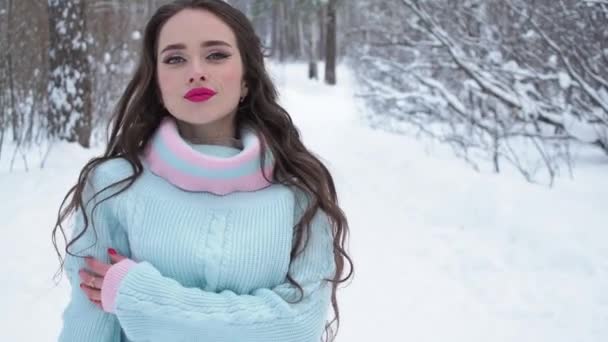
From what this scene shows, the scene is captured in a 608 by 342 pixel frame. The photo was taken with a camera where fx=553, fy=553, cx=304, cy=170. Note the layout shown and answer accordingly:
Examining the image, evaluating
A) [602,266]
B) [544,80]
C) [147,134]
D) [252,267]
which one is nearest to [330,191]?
[252,267]

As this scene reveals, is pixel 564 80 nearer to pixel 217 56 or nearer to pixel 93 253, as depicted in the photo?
pixel 217 56

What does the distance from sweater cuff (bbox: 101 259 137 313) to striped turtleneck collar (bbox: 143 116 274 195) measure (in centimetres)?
23

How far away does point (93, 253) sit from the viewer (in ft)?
4.38

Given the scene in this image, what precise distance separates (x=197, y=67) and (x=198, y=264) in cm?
48

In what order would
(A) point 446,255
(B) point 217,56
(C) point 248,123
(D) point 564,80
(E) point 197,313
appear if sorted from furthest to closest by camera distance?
(D) point 564,80 < (A) point 446,255 < (C) point 248,123 < (B) point 217,56 < (E) point 197,313

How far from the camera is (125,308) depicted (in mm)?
1205

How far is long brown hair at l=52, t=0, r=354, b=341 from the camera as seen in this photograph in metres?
1.43

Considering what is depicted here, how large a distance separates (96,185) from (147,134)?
0.70 ft

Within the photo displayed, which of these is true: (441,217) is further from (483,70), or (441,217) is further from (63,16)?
(63,16)

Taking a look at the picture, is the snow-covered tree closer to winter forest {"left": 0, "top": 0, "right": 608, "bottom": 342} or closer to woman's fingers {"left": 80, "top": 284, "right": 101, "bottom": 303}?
winter forest {"left": 0, "top": 0, "right": 608, "bottom": 342}

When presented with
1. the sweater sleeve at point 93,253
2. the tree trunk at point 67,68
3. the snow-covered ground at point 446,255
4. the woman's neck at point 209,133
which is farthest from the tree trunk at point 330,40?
the sweater sleeve at point 93,253

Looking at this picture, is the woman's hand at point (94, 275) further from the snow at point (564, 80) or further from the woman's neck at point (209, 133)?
the snow at point (564, 80)

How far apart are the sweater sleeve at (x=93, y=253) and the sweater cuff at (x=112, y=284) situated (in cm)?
9

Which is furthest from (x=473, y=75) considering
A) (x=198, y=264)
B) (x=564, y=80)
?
(x=198, y=264)
